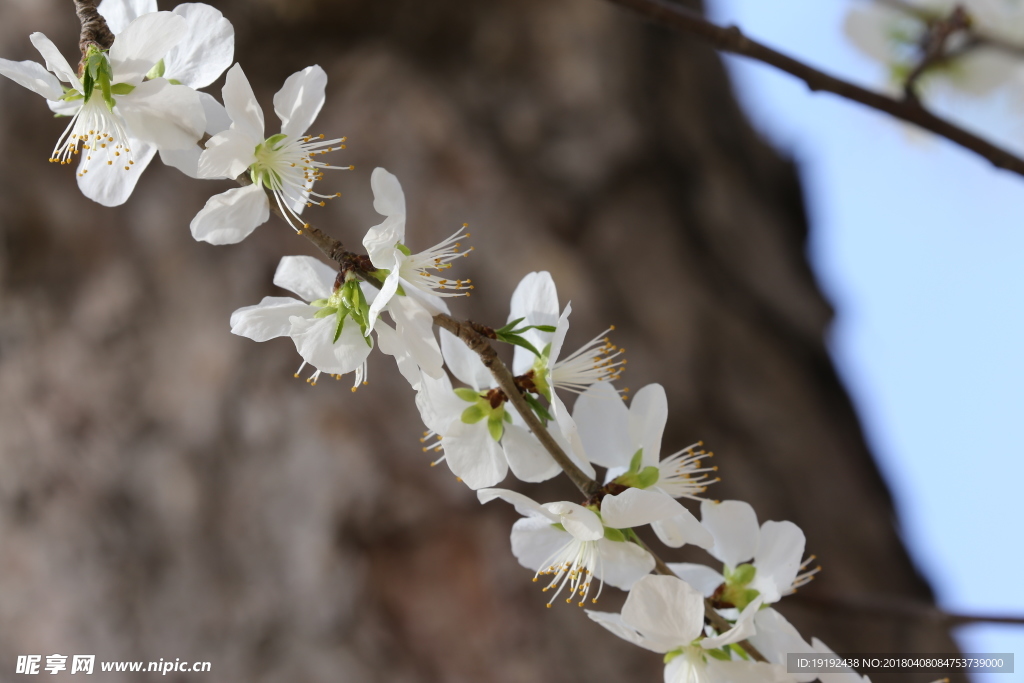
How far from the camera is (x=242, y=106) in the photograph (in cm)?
34

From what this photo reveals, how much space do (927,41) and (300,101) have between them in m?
0.85

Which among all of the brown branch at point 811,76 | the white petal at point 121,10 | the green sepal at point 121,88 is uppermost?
the brown branch at point 811,76

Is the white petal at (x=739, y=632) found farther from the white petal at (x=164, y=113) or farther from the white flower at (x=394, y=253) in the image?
the white petal at (x=164, y=113)

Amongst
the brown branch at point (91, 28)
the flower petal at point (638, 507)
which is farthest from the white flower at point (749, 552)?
the brown branch at point (91, 28)

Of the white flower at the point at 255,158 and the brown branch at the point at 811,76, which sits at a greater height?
the brown branch at the point at 811,76

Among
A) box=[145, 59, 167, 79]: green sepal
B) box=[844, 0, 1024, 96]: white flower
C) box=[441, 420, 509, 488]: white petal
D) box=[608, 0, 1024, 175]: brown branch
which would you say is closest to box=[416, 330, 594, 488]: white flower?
box=[441, 420, 509, 488]: white petal

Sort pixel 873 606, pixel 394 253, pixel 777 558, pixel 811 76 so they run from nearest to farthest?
1. pixel 394 253
2. pixel 777 558
3. pixel 811 76
4. pixel 873 606

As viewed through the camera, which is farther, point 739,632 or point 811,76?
point 811,76

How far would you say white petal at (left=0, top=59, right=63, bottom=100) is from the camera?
32 centimetres

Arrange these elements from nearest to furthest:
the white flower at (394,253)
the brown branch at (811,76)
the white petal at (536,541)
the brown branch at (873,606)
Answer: the white flower at (394,253), the white petal at (536,541), the brown branch at (811,76), the brown branch at (873,606)

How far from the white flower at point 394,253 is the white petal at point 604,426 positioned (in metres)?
0.10

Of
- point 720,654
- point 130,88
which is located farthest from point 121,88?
point 720,654

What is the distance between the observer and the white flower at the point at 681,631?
36cm

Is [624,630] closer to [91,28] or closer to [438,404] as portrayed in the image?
[438,404]
